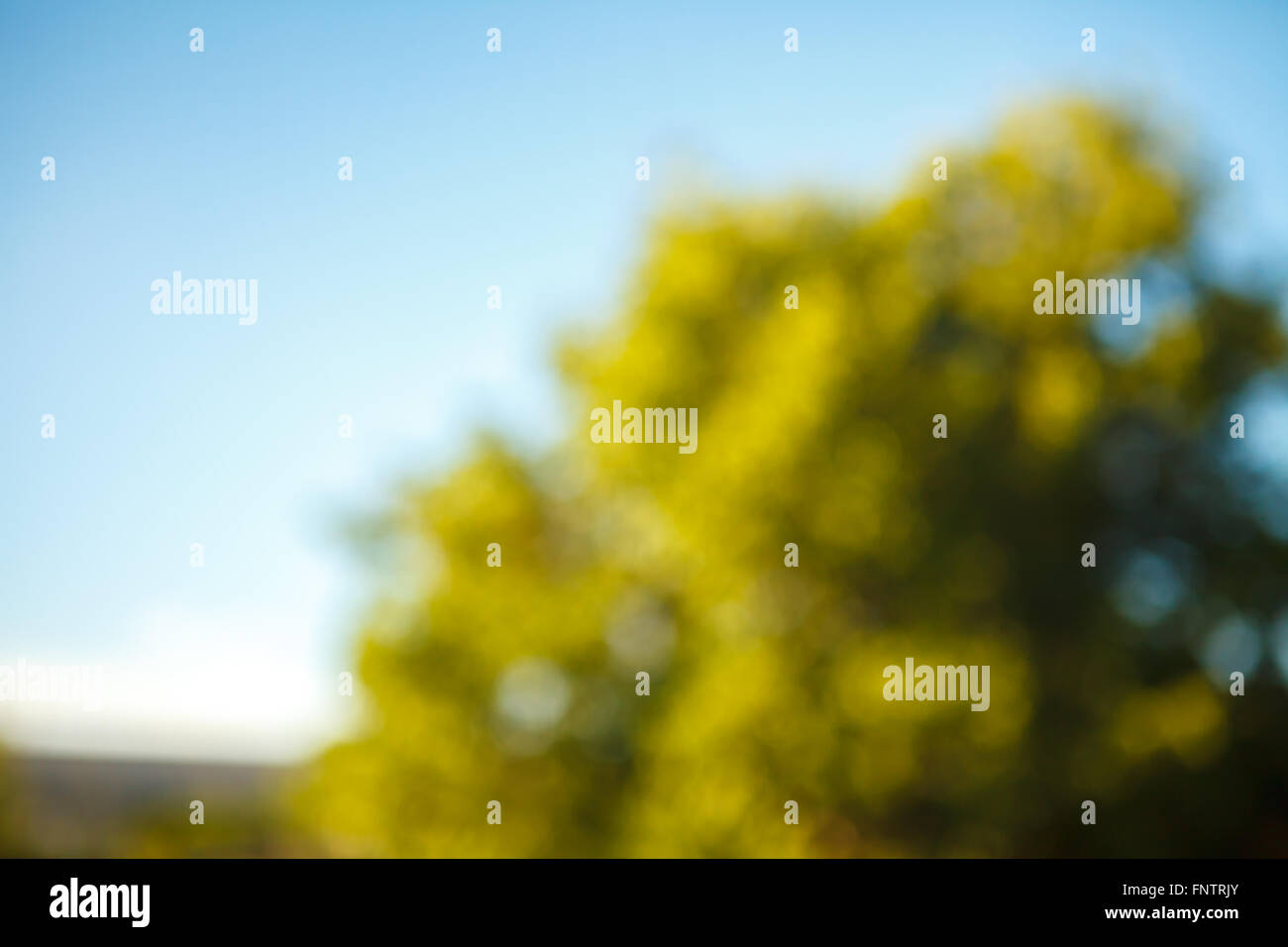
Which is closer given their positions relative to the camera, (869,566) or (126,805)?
(126,805)

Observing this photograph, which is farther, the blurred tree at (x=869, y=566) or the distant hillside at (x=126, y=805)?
the blurred tree at (x=869, y=566)

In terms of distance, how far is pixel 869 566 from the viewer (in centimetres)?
636

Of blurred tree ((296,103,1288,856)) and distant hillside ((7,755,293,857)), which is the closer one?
distant hillside ((7,755,293,857))

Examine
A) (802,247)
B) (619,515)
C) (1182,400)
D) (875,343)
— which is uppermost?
(802,247)

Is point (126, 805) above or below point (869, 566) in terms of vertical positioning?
below

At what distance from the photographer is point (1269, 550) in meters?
6.59

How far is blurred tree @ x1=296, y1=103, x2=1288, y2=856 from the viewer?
599 centimetres

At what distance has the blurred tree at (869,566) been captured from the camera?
599cm

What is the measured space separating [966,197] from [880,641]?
11.0ft
